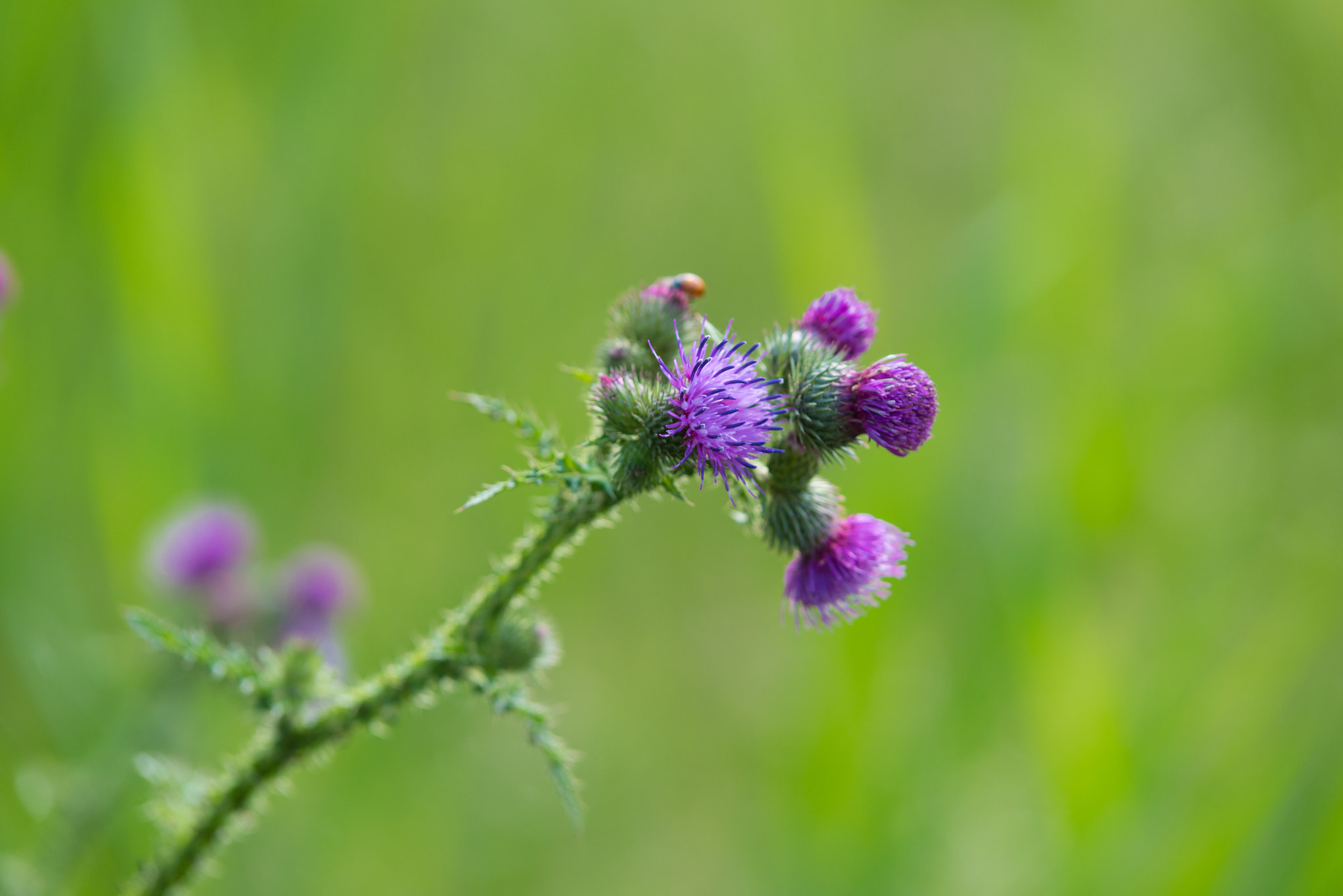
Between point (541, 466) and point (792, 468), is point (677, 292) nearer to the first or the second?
point (792, 468)

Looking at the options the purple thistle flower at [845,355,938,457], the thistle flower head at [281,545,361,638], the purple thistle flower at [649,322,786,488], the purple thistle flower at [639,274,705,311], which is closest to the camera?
the purple thistle flower at [649,322,786,488]

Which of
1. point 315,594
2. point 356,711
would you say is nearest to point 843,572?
point 356,711

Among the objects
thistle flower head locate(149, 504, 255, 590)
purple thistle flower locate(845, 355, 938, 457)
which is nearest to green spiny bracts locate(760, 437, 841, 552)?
purple thistle flower locate(845, 355, 938, 457)

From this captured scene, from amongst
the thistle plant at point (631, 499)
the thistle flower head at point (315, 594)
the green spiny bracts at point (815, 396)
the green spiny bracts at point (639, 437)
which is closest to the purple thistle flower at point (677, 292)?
the thistle plant at point (631, 499)

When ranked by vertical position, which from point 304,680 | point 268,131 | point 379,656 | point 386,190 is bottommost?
point 304,680

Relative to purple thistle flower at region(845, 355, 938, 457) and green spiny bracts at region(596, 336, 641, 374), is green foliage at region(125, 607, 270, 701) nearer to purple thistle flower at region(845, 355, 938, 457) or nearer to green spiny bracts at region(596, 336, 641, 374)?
green spiny bracts at region(596, 336, 641, 374)

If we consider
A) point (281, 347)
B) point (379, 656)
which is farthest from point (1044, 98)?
point (379, 656)

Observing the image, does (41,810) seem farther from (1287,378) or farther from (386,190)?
(1287,378)
